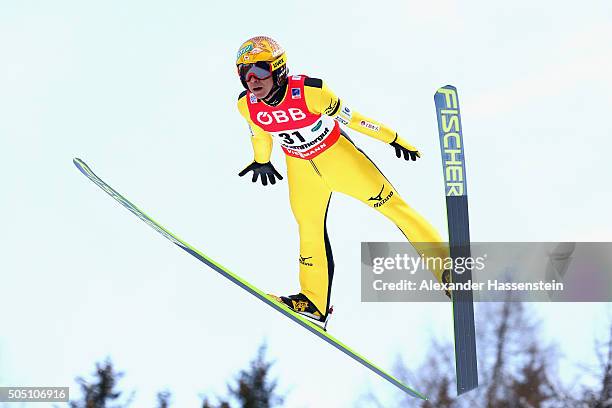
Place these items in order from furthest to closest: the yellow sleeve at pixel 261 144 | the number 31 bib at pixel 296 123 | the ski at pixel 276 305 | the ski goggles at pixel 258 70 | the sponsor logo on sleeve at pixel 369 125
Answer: the yellow sleeve at pixel 261 144 < the ski at pixel 276 305 < the sponsor logo on sleeve at pixel 369 125 < the number 31 bib at pixel 296 123 < the ski goggles at pixel 258 70

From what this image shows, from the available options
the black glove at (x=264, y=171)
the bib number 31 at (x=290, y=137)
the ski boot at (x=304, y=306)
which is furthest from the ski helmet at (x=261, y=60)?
the ski boot at (x=304, y=306)

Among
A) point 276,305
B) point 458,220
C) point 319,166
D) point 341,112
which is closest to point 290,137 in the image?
point 319,166

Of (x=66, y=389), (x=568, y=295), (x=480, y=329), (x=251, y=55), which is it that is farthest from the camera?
(x=480, y=329)

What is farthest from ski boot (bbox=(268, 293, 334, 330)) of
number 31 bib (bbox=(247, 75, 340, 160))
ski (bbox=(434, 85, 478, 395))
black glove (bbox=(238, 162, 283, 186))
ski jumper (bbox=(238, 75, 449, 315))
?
number 31 bib (bbox=(247, 75, 340, 160))

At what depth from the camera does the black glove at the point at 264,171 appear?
6906 mm

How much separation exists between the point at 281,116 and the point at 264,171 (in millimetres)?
627

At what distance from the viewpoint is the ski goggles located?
624cm

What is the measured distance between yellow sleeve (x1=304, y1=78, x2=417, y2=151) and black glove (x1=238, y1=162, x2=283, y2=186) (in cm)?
73

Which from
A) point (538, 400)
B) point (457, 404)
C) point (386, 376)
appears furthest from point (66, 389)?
point (538, 400)

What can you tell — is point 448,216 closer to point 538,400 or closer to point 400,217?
point 400,217

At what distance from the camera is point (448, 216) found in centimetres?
674

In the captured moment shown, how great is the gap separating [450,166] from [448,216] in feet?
1.32

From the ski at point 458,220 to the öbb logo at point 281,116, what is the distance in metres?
1.15

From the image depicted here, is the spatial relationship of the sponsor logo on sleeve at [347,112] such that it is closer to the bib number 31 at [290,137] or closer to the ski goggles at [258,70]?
the bib number 31 at [290,137]
